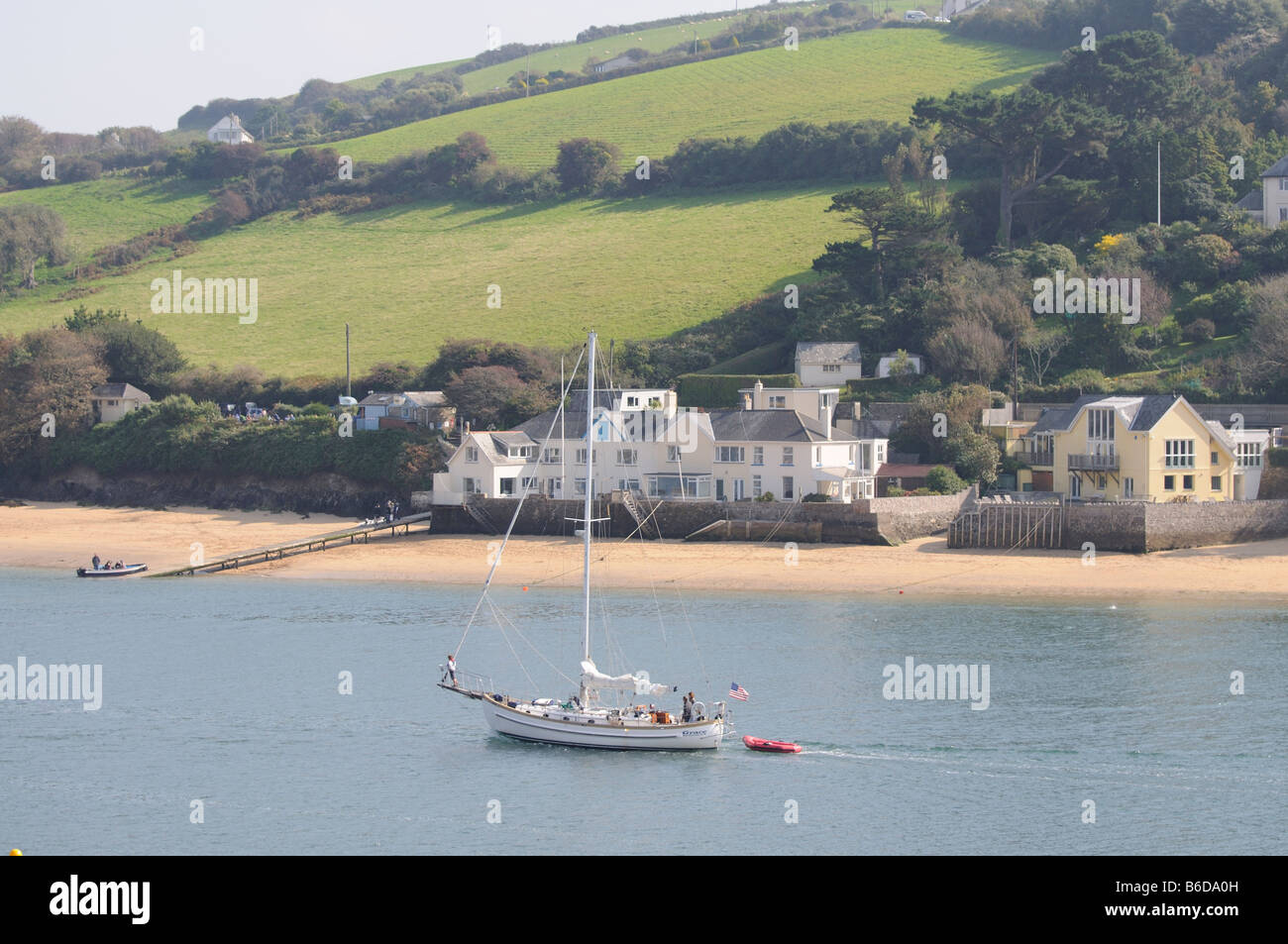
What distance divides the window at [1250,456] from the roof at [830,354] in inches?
930

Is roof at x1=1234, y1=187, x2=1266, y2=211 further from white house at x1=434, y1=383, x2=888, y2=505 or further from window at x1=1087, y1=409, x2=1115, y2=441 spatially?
white house at x1=434, y1=383, x2=888, y2=505

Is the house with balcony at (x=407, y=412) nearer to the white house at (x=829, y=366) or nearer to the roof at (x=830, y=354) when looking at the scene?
the white house at (x=829, y=366)

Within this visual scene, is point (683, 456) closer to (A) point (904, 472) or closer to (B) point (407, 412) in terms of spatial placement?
(A) point (904, 472)

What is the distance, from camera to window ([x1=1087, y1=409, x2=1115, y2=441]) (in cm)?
6750

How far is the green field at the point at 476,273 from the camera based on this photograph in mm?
103125

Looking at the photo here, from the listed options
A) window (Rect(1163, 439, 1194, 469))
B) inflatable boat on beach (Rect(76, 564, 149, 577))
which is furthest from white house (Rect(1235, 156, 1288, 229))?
inflatable boat on beach (Rect(76, 564, 149, 577))

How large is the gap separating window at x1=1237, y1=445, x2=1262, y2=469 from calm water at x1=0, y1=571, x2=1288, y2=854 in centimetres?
1565

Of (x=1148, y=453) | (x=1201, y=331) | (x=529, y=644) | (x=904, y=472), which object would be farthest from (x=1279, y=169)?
(x=529, y=644)

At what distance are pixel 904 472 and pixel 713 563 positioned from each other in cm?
1241

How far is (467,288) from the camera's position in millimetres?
113688

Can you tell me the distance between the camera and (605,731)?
39250 millimetres

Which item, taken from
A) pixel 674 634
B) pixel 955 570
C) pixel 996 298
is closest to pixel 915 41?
pixel 996 298

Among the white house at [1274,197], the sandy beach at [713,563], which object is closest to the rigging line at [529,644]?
the sandy beach at [713,563]

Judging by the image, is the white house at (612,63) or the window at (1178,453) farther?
the white house at (612,63)
